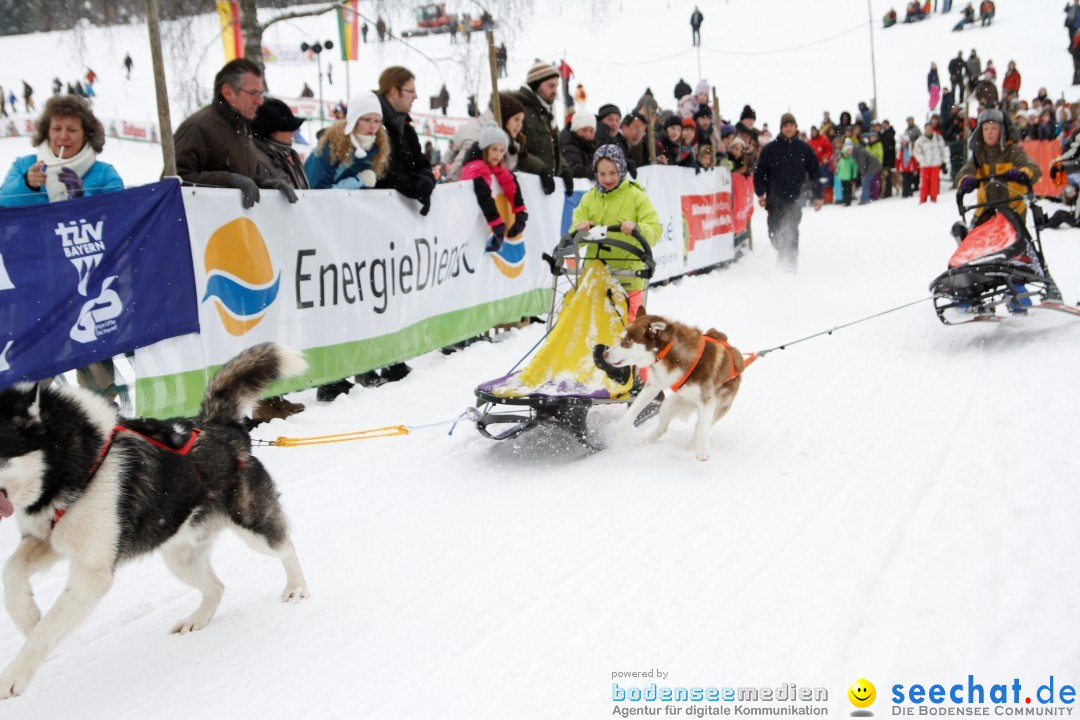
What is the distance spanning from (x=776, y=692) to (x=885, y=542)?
1.31 m

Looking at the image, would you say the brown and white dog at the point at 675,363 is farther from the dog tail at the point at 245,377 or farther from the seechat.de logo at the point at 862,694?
the seechat.de logo at the point at 862,694

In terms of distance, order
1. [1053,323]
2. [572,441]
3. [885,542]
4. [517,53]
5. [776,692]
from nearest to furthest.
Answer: [776,692] → [885,542] → [572,441] → [1053,323] → [517,53]

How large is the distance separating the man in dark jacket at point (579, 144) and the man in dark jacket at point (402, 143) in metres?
3.14

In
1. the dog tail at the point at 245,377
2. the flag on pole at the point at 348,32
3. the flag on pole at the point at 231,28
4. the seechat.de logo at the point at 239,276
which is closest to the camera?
the dog tail at the point at 245,377

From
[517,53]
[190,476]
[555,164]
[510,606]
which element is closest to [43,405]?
[190,476]

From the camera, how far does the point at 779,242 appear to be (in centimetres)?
1365

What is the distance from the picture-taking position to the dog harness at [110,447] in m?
2.87

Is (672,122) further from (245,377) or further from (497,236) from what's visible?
(245,377)

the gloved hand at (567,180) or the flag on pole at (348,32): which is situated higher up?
the flag on pole at (348,32)

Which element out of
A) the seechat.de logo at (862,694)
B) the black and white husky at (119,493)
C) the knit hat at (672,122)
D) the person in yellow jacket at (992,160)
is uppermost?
the knit hat at (672,122)

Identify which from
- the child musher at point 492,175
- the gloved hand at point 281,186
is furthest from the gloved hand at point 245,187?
the child musher at point 492,175

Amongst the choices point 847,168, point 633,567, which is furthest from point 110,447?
point 847,168

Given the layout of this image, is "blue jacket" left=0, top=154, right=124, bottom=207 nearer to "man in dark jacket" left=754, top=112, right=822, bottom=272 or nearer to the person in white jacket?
"man in dark jacket" left=754, top=112, right=822, bottom=272

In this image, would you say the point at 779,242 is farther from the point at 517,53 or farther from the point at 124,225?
the point at 517,53
